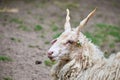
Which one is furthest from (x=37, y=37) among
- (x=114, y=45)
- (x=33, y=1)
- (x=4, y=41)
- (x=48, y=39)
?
(x=33, y=1)

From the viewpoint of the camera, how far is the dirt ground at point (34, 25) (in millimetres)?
8945

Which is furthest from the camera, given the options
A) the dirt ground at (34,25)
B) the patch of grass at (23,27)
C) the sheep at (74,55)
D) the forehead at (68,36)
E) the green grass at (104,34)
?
the patch of grass at (23,27)

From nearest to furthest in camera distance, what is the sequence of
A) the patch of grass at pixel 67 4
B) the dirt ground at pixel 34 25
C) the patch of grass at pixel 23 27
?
the dirt ground at pixel 34 25 < the patch of grass at pixel 23 27 < the patch of grass at pixel 67 4

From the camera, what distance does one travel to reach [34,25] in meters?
13.3

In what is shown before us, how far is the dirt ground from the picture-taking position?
29.3 feet

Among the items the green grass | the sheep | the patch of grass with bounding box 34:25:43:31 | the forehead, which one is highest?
the patch of grass with bounding box 34:25:43:31

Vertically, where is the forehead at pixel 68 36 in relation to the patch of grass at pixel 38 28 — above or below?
below

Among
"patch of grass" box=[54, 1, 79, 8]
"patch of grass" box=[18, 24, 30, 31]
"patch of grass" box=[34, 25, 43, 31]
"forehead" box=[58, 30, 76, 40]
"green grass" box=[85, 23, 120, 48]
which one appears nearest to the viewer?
"forehead" box=[58, 30, 76, 40]

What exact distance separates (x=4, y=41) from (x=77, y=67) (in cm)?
414

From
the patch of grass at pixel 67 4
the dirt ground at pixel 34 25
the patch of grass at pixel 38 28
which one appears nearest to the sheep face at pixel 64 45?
the dirt ground at pixel 34 25

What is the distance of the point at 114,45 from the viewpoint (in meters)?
11.8

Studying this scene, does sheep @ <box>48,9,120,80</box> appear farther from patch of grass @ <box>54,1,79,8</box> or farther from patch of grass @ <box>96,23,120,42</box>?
patch of grass @ <box>54,1,79,8</box>

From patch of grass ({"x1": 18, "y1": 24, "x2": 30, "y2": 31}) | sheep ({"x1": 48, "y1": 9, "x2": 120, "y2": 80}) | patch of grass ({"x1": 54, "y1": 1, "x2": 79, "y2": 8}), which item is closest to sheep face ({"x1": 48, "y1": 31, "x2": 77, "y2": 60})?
sheep ({"x1": 48, "y1": 9, "x2": 120, "y2": 80})

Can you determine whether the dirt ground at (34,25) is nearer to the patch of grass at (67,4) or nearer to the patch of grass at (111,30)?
the patch of grass at (67,4)
